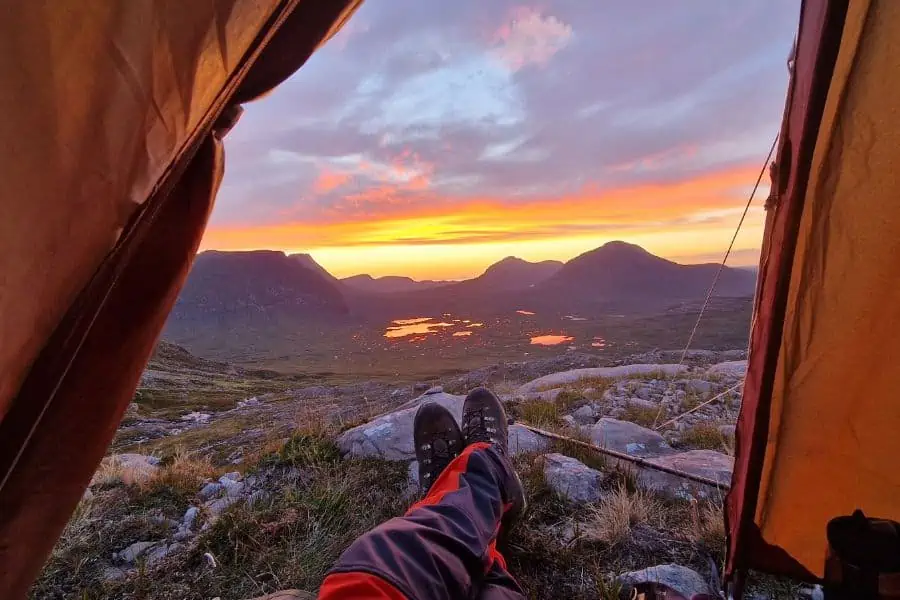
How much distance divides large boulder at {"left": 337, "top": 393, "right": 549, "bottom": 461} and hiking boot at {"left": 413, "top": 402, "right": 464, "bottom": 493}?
0.52 metres

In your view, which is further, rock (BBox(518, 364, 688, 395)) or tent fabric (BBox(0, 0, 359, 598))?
rock (BBox(518, 364, 688, 395))

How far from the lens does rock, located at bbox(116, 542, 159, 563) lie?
2438 mm

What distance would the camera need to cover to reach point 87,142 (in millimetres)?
790

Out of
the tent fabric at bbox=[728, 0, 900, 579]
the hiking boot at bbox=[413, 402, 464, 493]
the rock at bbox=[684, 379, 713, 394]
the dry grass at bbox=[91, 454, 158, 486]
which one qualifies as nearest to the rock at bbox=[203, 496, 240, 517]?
the dry grass at bbox=[91, 454, 158, 486]

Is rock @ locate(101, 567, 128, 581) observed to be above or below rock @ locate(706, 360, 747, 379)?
below

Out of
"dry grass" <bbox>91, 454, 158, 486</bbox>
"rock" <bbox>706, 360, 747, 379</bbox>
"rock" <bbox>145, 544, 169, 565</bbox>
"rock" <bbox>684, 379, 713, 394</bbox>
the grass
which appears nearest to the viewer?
"rock" <bbox>145, 544, 169, 565</bbox>

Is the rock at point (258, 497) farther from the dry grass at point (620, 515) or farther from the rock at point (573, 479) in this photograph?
the dry grass at point (620, 515)

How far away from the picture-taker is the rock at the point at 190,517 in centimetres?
275

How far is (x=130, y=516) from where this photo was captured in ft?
9.19

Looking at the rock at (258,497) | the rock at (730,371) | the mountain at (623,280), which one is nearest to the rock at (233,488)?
the rock at (258,497)

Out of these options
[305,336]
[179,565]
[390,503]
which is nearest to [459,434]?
[390,503]

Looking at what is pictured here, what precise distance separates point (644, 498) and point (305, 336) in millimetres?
64545

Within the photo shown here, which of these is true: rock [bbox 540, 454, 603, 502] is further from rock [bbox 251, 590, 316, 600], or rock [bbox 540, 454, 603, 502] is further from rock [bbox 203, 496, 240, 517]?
rock [bbox 203, 496, 240, 517]

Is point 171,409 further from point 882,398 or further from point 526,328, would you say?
point 526,328
